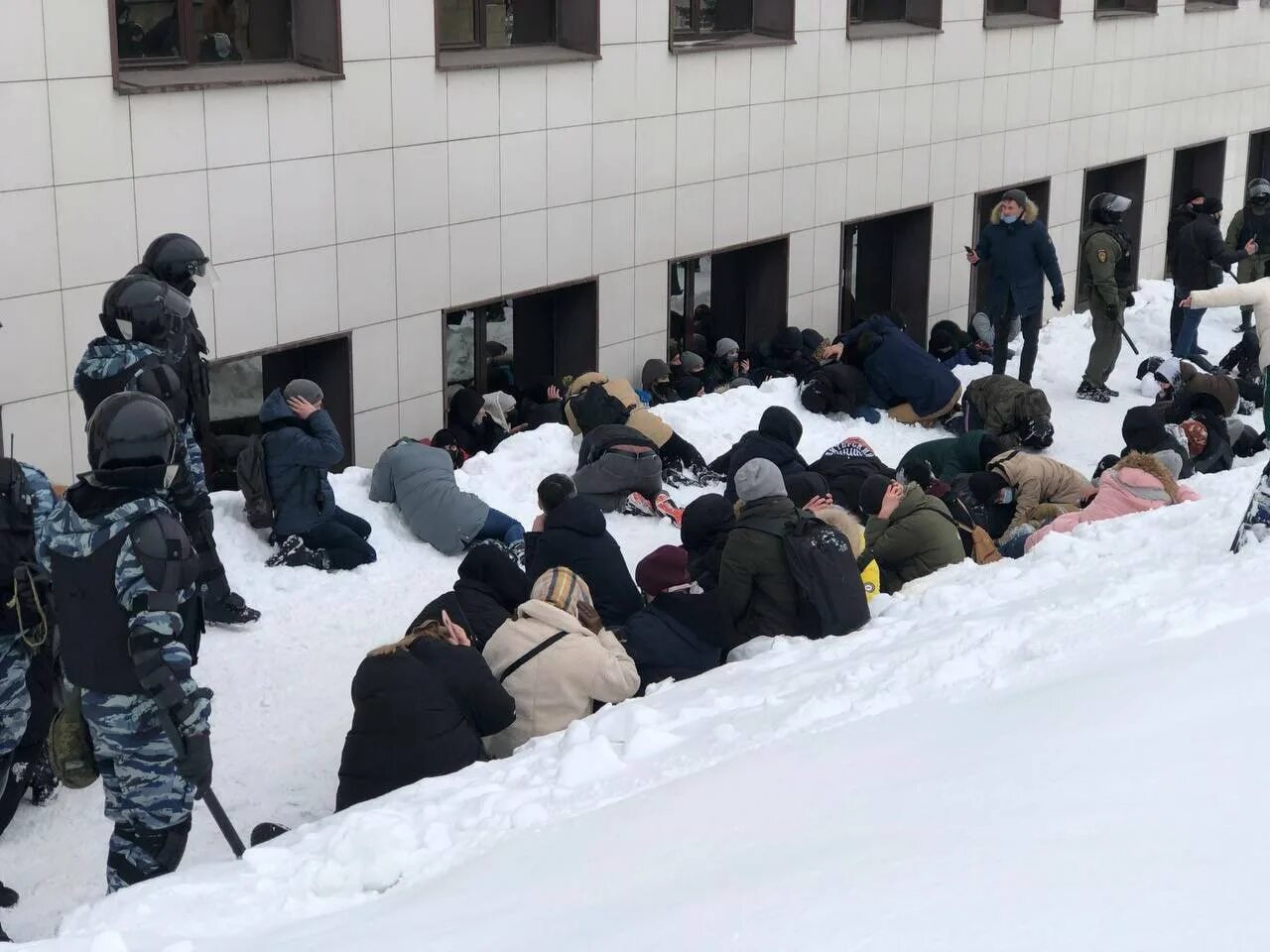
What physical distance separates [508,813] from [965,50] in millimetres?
13782

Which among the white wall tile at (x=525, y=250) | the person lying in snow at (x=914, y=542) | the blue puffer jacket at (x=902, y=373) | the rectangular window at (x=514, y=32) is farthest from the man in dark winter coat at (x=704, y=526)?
the blue puffer jacket at (x=902, y=373)

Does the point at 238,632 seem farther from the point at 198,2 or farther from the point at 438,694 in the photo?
the point at 198,2

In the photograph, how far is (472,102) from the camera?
38.3 ft

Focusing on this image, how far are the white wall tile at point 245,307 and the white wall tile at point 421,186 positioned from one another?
126 cm

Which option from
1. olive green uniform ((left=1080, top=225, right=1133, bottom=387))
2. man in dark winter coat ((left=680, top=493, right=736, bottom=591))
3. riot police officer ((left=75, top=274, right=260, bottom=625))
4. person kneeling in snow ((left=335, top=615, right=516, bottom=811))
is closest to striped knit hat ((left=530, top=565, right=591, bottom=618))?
person kneeling in snow ((left=335, top=615, right=516, bottom=811))

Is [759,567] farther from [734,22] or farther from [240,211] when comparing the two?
[734,22]

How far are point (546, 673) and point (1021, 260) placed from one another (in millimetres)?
9468

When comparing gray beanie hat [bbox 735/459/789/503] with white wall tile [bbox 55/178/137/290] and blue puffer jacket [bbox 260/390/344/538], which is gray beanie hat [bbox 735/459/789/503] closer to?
blue puffer jacket [bbox 260/390/344/538]

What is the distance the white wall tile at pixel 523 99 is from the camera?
469 inches

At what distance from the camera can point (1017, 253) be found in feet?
47.7

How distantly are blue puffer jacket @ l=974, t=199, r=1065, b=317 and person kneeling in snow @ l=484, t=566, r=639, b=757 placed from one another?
9085 mm

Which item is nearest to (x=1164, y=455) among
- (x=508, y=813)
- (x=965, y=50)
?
(x=508, y=813)

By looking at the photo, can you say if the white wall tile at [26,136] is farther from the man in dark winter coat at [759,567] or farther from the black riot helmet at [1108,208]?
the black riot helmet at [1108,208]

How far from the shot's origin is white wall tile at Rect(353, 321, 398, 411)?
11141mm
